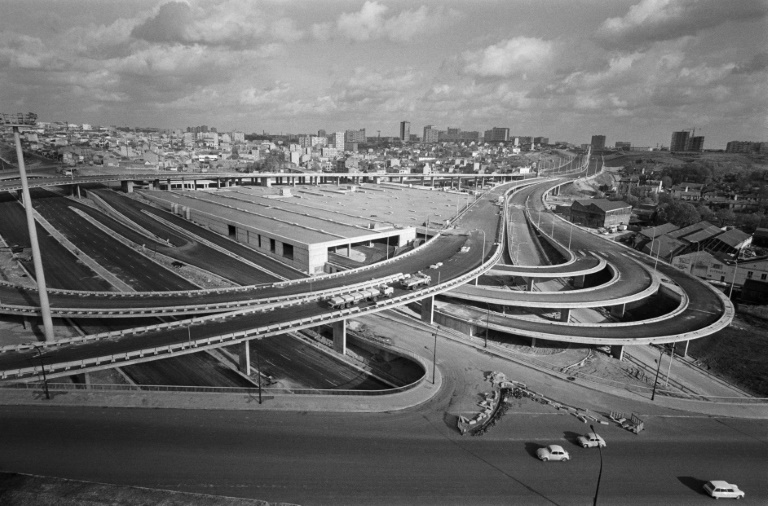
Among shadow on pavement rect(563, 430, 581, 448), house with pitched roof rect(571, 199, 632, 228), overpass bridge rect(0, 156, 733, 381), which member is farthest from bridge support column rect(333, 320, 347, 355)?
house with pitched roof rect(571, 199, 632, 228)

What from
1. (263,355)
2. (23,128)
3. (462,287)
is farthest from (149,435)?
(462,287)

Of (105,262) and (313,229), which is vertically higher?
(313,229)

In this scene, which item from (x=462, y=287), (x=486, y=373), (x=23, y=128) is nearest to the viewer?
(x=486, y=373)

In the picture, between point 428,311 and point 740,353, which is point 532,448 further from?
point 740,353

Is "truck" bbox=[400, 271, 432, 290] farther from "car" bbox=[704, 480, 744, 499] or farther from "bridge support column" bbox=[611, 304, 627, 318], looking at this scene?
"car" bbox=[704, 480, 744, 499]

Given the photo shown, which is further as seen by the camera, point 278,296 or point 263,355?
point 278,296

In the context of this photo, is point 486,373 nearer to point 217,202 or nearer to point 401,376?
point 401,376
